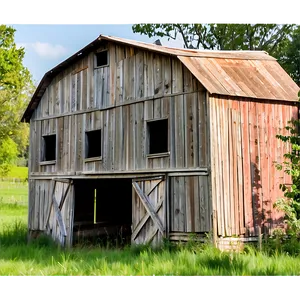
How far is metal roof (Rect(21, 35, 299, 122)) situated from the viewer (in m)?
11.5

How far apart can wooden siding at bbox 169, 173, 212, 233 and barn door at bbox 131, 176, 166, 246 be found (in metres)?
0.29

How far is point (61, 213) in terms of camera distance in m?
15.3

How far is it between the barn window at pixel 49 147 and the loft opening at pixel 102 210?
4.08ft

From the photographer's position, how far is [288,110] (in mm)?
12570

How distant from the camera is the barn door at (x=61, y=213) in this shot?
15.0 m

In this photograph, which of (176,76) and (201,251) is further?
(176,76)

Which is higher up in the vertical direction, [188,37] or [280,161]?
[188,37]

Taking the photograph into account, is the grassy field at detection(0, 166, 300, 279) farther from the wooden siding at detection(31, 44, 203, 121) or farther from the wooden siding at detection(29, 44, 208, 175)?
the wooden siding at detection(31, 44, 203, 121)

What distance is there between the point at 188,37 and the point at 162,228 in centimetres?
510

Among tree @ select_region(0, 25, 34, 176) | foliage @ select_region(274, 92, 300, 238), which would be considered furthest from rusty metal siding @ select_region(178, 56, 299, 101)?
tree @ select_region(0, 25, 34, 176)

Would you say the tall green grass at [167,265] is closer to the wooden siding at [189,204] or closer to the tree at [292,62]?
the wooden siding at [189,204]

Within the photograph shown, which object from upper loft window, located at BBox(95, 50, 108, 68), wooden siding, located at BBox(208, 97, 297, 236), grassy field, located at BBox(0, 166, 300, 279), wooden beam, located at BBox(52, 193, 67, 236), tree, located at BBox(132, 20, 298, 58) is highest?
upper loft window, located at BBox(95, 50, 108, 68)
